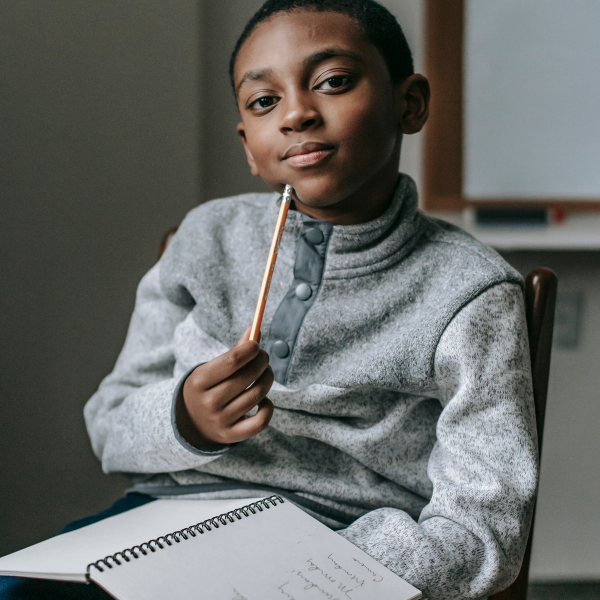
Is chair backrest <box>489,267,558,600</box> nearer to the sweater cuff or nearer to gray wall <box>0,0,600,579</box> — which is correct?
the sweater cuff

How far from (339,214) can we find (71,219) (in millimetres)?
534

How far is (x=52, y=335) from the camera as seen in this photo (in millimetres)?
998

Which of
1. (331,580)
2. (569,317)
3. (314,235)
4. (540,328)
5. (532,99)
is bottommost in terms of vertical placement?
(569,317)

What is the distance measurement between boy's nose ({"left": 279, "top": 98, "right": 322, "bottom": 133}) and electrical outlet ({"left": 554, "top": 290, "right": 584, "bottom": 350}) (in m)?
0.92

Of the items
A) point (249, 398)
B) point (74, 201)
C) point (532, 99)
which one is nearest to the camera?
point (249, 398)

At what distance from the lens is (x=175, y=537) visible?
0.49m

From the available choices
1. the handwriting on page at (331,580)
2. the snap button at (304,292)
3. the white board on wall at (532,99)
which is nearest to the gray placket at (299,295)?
the snap button at (304,292)

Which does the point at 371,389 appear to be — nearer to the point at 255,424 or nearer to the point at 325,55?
the point at 255,424

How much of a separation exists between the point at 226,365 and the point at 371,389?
18 centimetres

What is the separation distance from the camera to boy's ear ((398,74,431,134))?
0.65 meters

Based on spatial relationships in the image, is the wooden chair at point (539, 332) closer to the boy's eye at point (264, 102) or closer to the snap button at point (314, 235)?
the snap button at point (314, 235)

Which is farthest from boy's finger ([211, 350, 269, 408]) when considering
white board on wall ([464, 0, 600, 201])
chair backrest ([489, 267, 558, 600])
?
white board on wall ([464, 0, 600, 201])

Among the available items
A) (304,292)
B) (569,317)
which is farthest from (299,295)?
(569,317)

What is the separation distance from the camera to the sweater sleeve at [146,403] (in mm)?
637
